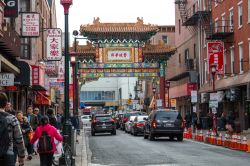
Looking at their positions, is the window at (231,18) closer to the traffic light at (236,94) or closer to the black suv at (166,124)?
the traffic light at (236,94)

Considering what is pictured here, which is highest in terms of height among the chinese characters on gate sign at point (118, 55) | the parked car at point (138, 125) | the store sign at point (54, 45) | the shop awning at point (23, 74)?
the chinese characters on gate sign at point (118, 55)

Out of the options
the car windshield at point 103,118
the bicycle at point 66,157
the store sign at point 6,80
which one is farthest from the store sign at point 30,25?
the car windshield at point 103,118

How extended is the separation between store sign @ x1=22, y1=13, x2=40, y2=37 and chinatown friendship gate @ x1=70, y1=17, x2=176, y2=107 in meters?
27.9

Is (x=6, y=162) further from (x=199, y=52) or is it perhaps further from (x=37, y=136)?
(x=199, y=52)

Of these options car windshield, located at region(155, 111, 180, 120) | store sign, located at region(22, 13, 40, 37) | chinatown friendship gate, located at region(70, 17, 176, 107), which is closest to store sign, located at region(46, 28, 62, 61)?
store sign, located at region(22, 13, 40, 37)

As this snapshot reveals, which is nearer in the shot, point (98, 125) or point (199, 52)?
point (98, 125)

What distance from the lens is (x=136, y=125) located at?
133 feet

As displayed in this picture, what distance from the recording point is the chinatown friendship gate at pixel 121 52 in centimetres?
5728

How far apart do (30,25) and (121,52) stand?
29059 mm

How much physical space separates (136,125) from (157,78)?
20363 millimetres

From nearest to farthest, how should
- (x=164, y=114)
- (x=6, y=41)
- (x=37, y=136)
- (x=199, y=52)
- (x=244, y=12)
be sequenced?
1. (x=37, y=136)
2. (x=6, y=41)
3. (x=164, y=114)
4. (x=244, y=12)
5. (x=199, y=52)

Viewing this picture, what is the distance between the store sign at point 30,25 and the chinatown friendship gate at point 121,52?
91.6ft

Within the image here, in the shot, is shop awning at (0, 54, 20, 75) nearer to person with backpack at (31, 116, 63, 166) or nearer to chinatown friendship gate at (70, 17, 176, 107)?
person with backpack at (31, 116, 63, 166)

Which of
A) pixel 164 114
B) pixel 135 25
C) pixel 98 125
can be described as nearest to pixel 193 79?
pixel 135 25
